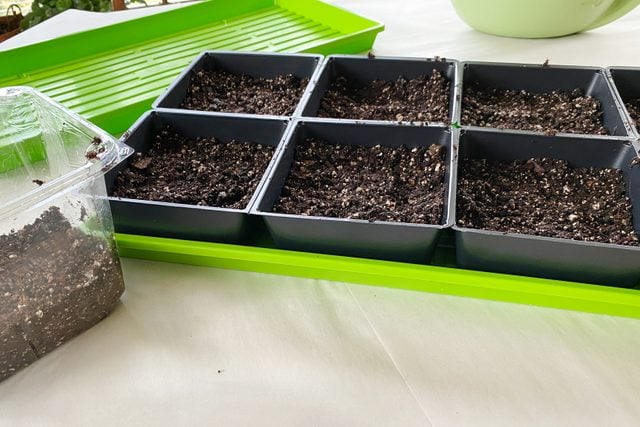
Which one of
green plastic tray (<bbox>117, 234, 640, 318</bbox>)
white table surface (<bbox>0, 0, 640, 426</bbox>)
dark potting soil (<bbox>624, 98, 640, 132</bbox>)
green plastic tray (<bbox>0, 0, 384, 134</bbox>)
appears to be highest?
green plastic tray (<bbox>0, 0, 384, 134</bbox>)

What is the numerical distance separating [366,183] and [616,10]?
0.82 meters

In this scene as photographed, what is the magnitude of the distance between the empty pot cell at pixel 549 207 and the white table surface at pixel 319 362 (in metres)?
0.07

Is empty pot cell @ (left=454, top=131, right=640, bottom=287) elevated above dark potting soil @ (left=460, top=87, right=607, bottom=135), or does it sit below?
below

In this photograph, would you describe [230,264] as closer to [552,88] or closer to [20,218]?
[20,218]

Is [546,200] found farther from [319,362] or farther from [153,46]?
[153,46]

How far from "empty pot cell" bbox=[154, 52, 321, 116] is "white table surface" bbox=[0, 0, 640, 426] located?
1.37 feet

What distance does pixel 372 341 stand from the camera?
0.70 meters

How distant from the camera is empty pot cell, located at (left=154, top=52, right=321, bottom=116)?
1.10 meters

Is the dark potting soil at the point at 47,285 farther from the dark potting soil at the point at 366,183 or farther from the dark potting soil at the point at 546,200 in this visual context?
the dark potting soil at the point at 546,200

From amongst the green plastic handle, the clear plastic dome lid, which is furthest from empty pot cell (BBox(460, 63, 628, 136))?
the clear plastic dome lid

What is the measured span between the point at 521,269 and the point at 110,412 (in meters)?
0.54

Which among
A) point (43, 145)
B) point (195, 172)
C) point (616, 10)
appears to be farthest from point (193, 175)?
point (616, 10)

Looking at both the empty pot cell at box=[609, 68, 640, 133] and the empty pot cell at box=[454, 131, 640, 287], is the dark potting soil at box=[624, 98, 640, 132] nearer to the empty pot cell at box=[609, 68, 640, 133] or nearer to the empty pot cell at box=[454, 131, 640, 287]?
the empty pot cell at box=[609, 68, 640, 133]

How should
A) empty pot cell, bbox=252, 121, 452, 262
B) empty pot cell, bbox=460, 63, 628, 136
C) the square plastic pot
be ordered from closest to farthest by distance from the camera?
the square plastic pot < empty pot cell, bbox=252, 121, 452, 262 < empty pot cell, bbox=460, 63, 628, 136
